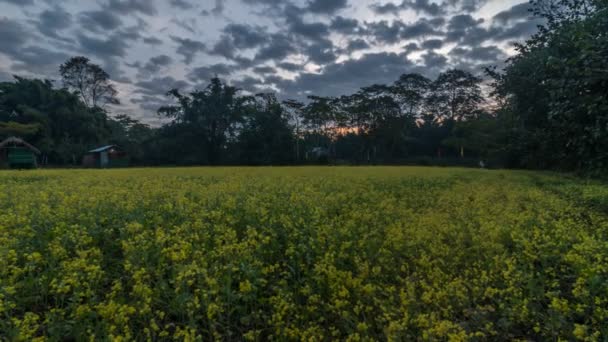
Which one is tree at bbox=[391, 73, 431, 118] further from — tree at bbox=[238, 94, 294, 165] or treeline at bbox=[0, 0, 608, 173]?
tree at bbox=[238, 94, 294, 165]

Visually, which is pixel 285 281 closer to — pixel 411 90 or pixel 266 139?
pixel 266 139

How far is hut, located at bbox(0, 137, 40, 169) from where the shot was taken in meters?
25.5

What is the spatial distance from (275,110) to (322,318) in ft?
138

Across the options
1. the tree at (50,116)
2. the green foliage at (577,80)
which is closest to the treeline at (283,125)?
the tree at (50,116)

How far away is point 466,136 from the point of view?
142 ft

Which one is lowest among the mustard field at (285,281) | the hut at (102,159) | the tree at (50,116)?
the mustard field at (285,281)

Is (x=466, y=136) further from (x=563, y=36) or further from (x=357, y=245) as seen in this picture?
(x=357, y=245)

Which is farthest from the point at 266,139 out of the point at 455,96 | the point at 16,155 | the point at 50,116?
the point at 455,96

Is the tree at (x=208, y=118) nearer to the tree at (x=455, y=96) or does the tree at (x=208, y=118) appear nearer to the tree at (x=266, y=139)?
the tree at (x=266, y=139)

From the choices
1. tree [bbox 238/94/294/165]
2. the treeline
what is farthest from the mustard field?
tree [bbox 238/94/294/165]

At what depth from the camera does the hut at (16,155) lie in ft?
83.7

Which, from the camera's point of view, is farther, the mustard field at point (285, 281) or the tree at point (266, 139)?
the tree at point (266, 139)

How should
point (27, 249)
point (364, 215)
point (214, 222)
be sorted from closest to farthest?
point (27, 249) < point (214, 222) < point (364, 215)

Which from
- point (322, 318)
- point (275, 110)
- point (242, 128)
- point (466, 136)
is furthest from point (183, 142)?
point (322, 318)
